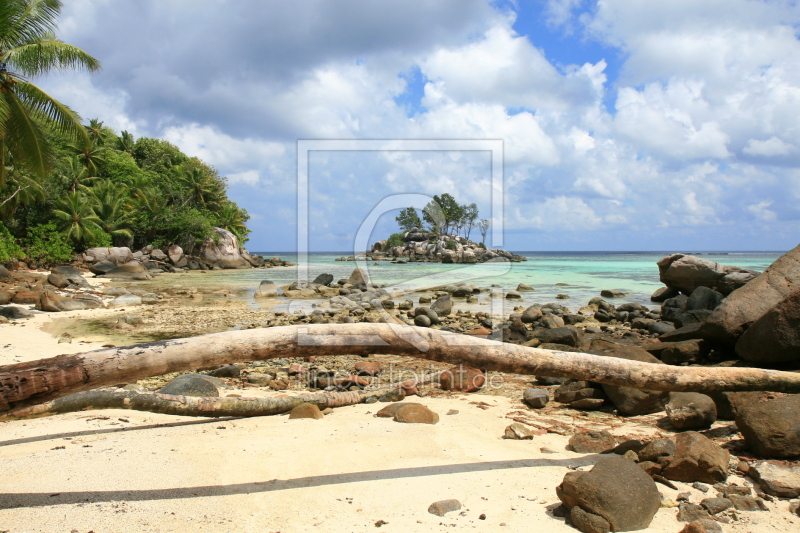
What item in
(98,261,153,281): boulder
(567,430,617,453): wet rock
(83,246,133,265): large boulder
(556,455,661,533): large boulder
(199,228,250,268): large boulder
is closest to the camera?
(556,455,661,533): large boulder

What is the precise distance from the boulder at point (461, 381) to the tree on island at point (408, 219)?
6.13 feet

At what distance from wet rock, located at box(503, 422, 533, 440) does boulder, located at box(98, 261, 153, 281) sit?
Result: 90.3 ft

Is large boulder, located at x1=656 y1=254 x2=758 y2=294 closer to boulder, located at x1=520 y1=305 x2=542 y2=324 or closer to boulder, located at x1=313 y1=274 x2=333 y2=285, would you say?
boulder, located at x1=520 y1=305 x2=542 y2=324

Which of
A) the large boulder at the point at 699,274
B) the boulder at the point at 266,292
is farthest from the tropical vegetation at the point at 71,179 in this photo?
the large boulder at the point at 699,274

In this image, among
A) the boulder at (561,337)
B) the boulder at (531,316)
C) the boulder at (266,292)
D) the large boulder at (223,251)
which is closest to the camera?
the boulder at (561,337)

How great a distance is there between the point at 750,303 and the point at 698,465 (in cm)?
459

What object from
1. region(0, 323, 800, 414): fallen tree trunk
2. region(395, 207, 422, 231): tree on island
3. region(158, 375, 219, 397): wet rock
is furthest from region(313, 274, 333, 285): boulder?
region(0, 323, 800, 414): fallen tree trunk

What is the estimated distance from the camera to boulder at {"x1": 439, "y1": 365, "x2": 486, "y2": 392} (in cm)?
561

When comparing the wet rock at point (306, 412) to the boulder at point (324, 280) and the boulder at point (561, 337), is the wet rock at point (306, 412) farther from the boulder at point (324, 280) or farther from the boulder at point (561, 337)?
the boulder at point (324, 280)

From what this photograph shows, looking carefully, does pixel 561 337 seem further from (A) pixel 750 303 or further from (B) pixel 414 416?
(B) pixel 414 416

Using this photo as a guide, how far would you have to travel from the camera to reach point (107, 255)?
31062 millimetres

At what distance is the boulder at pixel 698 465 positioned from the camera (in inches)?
113

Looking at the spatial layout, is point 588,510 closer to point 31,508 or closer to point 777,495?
point 777,495

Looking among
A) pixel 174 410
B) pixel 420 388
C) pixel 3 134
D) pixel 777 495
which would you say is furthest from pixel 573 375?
pixel 3 134
